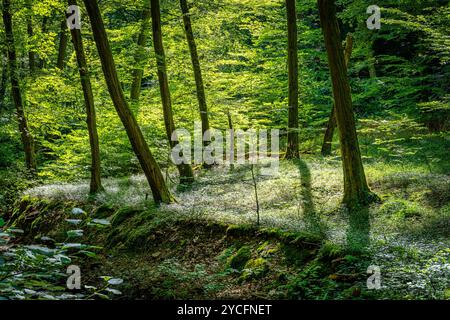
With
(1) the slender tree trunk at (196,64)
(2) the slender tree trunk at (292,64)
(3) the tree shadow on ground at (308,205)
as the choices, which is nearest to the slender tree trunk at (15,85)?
(1) the slender tree trunk at (196,64)

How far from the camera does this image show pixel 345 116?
9375 mm

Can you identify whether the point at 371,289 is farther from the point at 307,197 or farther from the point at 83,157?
the point at 83,157

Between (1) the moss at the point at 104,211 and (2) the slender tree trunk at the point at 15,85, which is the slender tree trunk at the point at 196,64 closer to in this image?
(1) the moss at the point at 104,211

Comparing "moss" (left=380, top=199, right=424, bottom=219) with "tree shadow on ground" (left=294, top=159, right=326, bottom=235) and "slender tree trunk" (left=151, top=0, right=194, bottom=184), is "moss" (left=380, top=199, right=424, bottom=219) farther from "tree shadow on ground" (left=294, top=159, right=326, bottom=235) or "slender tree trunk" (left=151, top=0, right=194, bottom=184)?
"slender tree trunk" (left=151, top=0, right=194, bottom=184)

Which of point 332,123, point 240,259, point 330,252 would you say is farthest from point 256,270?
point 332,123

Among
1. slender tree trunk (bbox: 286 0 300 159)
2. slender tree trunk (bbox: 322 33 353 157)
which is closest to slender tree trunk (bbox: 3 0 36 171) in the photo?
slender tree trunk (bbox: 286 0 300 159)

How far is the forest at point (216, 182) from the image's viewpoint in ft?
20.0

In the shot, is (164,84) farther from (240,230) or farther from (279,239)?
(279,239)

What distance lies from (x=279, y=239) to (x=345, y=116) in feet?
11.9

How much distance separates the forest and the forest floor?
1.4 inches

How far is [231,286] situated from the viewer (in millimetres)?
6965

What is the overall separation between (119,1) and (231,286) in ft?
39.5

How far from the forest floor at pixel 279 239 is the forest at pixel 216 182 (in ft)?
0.12

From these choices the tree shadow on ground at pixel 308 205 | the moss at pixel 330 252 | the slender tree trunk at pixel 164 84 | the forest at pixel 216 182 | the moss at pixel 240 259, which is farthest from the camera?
the slender tree trunk at pixel 164 84
